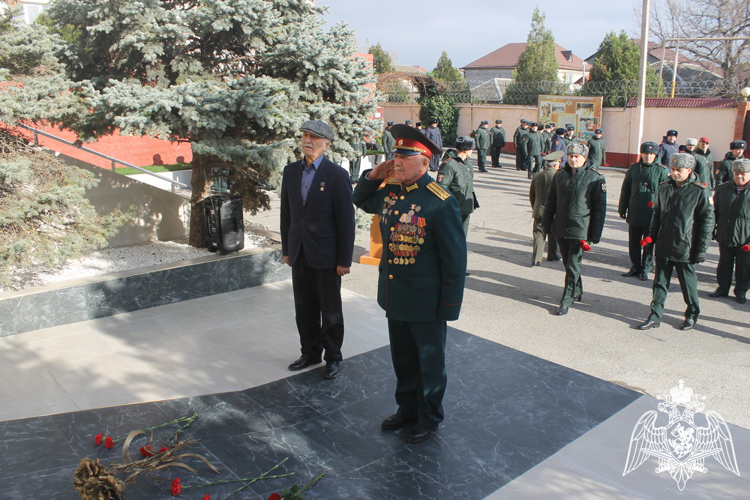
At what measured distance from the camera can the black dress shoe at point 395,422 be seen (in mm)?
3943

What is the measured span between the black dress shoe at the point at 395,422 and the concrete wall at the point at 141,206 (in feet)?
17.7

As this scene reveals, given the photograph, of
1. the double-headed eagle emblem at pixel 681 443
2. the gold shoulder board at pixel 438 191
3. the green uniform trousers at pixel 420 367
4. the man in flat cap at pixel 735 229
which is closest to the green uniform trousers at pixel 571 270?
the man in flat cap at pixel 735 229

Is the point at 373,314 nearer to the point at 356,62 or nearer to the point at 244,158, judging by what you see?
the point at 244,158

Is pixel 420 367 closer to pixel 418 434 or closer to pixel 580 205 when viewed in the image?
pixel 418 434

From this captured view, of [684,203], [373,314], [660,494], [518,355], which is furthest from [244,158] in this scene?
[660,494]

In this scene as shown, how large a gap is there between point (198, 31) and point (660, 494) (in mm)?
6451

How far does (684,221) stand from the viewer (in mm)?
5773

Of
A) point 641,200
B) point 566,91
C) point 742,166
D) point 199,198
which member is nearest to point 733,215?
point 742,166

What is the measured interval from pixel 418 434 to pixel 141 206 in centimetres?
575

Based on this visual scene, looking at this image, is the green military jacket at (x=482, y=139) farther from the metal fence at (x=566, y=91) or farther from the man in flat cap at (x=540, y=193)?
the man in flat cap at (x=540, y=193)

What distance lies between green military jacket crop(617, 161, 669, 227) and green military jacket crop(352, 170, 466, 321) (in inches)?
194

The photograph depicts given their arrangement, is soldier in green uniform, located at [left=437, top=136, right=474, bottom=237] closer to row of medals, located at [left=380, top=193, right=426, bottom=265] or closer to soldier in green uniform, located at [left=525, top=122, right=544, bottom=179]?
row of medals, located at [left=380, top=193, right=426, bottom=265]

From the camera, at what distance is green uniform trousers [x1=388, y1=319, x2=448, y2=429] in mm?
3719

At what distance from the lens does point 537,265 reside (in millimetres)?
8523
